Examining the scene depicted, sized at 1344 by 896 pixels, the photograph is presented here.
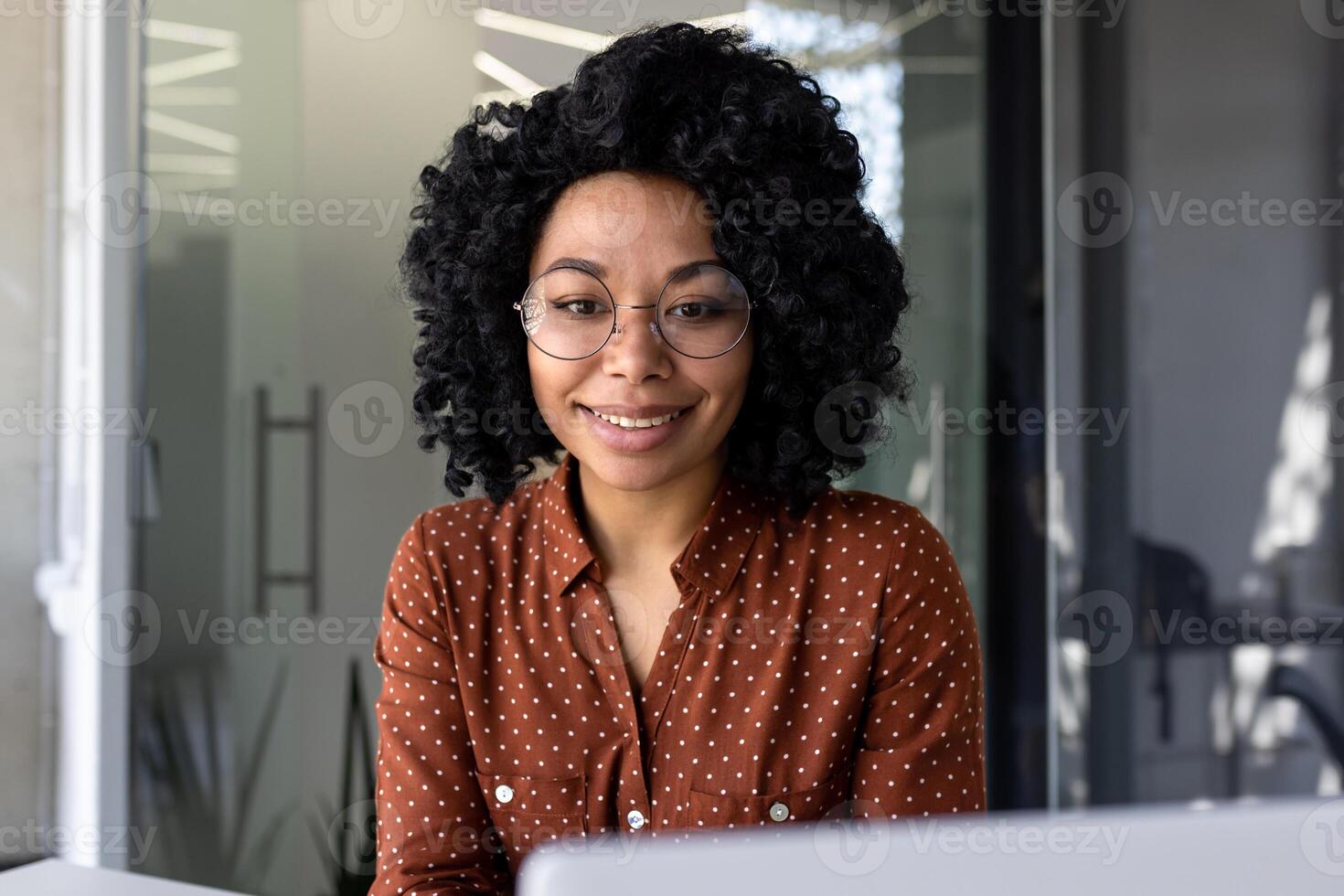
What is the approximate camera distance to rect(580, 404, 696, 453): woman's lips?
1.29 m

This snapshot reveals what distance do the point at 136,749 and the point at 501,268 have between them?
6.14ft

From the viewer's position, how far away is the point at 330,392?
263 centimetres

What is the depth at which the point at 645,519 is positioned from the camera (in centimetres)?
145

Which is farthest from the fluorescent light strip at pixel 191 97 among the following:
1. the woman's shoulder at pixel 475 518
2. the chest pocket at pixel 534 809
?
the chest pocket at pixel 534 809

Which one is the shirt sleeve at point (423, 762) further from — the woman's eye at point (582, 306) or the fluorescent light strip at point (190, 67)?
the fluorescent light strip at point (190, 67)

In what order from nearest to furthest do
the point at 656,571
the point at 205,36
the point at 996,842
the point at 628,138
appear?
the point at 996,842 → the point at 628,138 → the point at 656,571 → the point at 205,36

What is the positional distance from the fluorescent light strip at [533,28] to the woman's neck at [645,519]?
1.36m

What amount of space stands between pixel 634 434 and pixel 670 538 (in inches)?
8.2

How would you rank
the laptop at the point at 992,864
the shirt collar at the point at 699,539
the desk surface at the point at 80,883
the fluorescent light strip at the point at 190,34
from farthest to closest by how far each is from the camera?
the fluorescent light strip at the point at 190,34 → the shirt collar at the point at 699,539 → the desk surface at the point at 80,883 → the laptop at the point at 992,864

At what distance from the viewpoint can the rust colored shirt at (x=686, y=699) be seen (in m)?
1.33

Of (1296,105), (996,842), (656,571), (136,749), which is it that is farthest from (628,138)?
(136,749)

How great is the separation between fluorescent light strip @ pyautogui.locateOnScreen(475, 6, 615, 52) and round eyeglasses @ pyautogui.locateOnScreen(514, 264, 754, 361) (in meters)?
1.36

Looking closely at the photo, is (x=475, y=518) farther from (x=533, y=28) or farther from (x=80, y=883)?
(x=533, y=28)

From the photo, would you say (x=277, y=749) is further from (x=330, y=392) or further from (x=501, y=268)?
(x=501, y=268)
